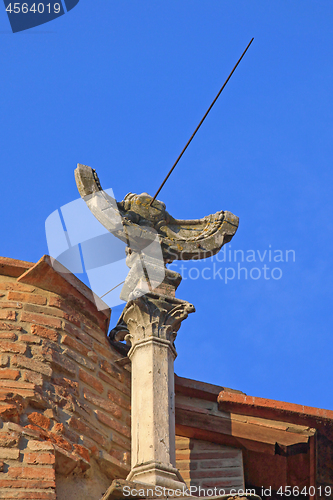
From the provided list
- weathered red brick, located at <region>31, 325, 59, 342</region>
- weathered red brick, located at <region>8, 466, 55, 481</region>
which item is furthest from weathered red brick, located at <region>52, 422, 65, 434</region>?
weathered red brick, located at <region>31, 325, 59, 342</region>

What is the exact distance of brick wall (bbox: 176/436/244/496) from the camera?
22.8ft

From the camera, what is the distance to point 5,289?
21.1 feet

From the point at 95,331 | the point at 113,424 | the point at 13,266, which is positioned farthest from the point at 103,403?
the point at 13,266

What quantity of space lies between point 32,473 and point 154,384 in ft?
3.77

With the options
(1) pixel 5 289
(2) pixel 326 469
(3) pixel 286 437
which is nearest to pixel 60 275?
(1) pixel 5 289

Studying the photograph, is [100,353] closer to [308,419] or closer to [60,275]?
[60,275]

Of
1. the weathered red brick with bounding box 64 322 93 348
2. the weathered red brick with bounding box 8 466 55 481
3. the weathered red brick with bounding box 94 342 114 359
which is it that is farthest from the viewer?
the weathered red brick with bounding box 94 342 114 359

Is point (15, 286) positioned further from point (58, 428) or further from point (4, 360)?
point (58, 428)

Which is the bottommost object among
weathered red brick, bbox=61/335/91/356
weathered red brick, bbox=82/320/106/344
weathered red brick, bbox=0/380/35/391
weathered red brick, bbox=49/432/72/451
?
weathered red brick, bbox=49/432/72/451

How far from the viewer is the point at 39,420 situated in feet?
18.8

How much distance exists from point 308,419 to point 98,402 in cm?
195

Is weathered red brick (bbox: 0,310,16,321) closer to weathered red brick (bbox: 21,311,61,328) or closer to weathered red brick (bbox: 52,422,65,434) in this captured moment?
weathered red brick (bbox: 21,311,61,328)

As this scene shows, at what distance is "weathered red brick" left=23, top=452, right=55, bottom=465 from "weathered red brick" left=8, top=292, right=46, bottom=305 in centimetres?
135

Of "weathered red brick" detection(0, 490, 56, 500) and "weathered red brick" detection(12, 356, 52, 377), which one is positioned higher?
"weathered red brick" detection(12, 356, 52, 377)
